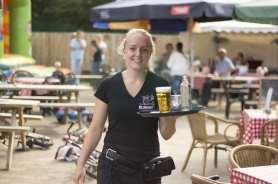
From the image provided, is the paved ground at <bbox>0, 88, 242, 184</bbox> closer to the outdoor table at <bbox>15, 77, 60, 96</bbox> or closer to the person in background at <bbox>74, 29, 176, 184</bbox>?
the outdoor table at <bbox>15, 77, 60, 96</bbox>

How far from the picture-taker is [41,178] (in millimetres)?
7812

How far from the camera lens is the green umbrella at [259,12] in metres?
8.05

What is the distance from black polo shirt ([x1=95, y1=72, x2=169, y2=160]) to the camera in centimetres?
399

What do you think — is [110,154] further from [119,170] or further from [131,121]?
[131,121]

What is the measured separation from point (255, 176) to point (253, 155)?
3.52 feet

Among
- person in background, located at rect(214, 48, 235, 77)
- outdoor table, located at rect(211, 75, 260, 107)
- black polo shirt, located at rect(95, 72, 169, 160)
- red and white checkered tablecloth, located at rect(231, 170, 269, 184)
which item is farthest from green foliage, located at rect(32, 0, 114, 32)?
black polo shirt, located at rect(95, 72, 169, 160)

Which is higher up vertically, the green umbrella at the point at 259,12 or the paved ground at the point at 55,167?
the green umbrella at the point at 259,12

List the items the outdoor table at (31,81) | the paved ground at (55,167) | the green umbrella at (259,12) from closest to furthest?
the paved ground at (55,167) → the green umbrella at (259,12) → the outdoor table at (31,81)

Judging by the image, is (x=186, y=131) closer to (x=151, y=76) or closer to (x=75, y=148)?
(x=75, y=148)

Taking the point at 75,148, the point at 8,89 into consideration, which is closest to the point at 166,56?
the point at 8,89

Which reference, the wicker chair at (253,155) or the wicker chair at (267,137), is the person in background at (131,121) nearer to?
the wicker chair at (253,155)

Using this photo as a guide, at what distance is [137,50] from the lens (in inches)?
158

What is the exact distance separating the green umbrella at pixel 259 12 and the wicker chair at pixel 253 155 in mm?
3157

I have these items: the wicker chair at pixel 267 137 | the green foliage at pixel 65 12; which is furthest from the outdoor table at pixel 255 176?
the green foliage at pixel 65 12
